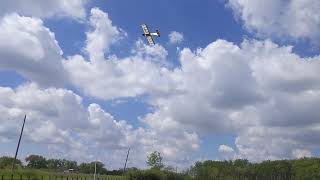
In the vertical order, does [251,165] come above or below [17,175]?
above

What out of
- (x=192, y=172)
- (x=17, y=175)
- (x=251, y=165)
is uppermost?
(x=251, y=165)

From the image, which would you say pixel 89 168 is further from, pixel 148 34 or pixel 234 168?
pixel 148 34

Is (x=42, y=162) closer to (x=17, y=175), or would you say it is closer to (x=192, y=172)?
(x=192, y=172)

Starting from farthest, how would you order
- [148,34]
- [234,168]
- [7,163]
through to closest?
[234,168] → [7,163] → [148,34]

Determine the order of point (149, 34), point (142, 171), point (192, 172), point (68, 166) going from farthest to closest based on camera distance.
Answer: point (68, 166) → point (192, 172) → point (142, 171) → point (149, 34)

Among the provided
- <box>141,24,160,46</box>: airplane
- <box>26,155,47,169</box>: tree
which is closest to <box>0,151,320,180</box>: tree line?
<box>26,155,47,169</box>: tree

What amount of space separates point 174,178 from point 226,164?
74.9 m

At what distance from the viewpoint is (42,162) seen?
5851 inches

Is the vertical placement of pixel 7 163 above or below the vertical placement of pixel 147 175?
above

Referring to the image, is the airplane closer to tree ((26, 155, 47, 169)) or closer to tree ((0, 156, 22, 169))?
tree ((0, 156, 22, 169))

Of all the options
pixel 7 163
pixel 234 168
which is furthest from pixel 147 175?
pixel 234 168

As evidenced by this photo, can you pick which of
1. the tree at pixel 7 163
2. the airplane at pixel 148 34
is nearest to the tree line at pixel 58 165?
the tree at pixel 7 163

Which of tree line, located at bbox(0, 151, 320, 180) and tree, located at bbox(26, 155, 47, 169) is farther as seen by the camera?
tree, located at bbox(26, 155, 47, 169)

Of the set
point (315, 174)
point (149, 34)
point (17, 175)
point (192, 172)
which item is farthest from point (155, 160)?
point (149, 34)
